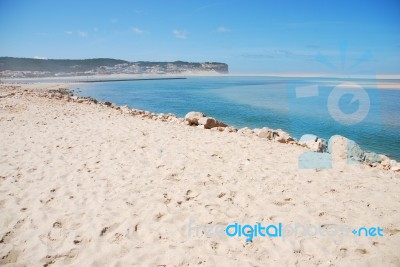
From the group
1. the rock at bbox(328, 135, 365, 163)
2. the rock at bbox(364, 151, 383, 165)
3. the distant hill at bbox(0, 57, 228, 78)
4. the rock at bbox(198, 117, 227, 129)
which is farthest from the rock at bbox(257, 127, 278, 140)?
the distant hill at bbox(0, 57, 228, 78)

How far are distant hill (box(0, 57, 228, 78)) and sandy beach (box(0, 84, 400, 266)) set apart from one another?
11256 cm

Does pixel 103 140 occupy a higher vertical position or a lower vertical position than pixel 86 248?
higher

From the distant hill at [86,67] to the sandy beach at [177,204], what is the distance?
369 ft

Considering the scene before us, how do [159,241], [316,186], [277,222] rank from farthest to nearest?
1. [316,186]
2. [277,222]
3. [159,241]

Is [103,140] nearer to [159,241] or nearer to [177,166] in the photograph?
[177,166]

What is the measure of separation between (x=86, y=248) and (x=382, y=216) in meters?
4.50

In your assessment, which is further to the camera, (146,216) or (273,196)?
(273,196)

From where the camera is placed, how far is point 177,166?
6.29m

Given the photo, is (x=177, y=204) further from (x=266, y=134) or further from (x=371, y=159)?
(x=371, y=159)

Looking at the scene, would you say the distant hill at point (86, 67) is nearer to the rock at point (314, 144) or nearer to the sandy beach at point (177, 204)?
the sandy beach at point (177, 204)

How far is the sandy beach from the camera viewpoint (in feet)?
11.4

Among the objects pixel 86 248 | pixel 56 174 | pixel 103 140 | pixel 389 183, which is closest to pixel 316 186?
pixel 389 183

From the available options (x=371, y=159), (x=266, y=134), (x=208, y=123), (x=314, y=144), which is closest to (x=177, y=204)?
(x=314, y=144)

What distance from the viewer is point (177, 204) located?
181 inches
